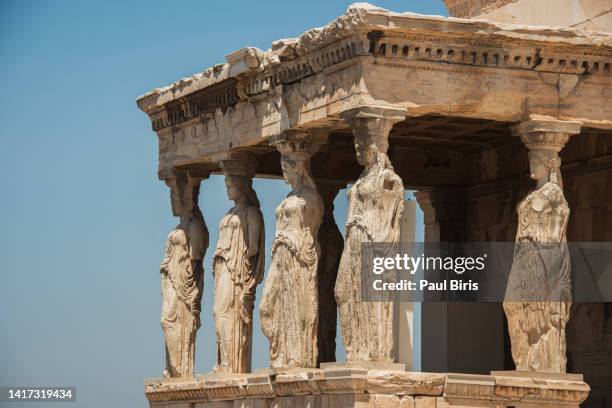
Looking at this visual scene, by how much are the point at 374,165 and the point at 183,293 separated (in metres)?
5.31

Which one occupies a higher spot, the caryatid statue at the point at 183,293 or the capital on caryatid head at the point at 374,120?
the capital on caryatid head at the point at 374,120

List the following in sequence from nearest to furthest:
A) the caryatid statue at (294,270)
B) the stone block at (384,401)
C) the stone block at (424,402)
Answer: the stone block at (384,401) → the stone block at (424,402) → the caryatid statue at (294,270)

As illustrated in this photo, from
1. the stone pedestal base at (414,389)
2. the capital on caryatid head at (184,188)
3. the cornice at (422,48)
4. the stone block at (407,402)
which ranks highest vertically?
the cornice at (422,48)

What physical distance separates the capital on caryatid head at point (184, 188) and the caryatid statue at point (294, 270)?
A: 3264 millimetres

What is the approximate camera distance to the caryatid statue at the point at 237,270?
1013 inches

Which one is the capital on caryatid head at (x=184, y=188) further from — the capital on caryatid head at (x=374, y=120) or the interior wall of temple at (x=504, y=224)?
the capital on caryatid head at (x=374, y=120)

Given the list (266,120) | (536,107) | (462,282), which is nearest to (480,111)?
(536,107)

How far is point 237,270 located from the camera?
2575 centimetres

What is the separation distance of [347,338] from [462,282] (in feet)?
22.7

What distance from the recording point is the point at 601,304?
26828 millimetres

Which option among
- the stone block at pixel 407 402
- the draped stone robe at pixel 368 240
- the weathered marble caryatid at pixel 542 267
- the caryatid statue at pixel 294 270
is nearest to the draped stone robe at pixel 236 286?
the caryatid statue at pixel 294 270

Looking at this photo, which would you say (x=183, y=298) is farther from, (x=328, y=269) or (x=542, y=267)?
(x=542, y=267)

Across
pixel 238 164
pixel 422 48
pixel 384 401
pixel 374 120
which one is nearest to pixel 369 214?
pixel 374 120

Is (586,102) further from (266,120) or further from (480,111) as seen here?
(266,120)
